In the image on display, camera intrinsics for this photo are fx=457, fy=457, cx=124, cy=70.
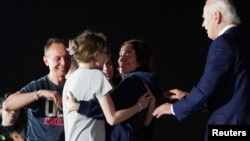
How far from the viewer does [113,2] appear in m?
3.78

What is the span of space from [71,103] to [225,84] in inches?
25.3

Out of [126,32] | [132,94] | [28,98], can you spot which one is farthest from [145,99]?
[126,32]

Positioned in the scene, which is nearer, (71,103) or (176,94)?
(71,103)

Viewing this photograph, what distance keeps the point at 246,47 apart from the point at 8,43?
7.47ft

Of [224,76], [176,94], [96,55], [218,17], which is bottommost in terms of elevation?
[176,94]

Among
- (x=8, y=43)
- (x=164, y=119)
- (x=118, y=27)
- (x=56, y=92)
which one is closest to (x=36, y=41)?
(x=8, y=43)

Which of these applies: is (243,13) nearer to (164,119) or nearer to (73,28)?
(164,119)

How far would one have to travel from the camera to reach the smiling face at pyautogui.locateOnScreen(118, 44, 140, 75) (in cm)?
218

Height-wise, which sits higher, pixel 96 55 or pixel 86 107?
pixel 96 55

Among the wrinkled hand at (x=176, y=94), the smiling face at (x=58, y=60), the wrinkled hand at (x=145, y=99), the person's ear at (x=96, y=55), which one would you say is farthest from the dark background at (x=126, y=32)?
the person's ear at (x=96, y=55)

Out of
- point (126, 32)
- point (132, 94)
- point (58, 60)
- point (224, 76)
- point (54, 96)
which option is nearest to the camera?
point (224, 76)

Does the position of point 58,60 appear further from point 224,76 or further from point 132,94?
point 224,76

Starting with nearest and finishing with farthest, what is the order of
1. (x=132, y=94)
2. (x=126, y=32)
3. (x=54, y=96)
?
(x=132, y=94) → (x=54, y=96) → (x=126, y=32)

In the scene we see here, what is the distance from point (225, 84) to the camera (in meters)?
1.88
